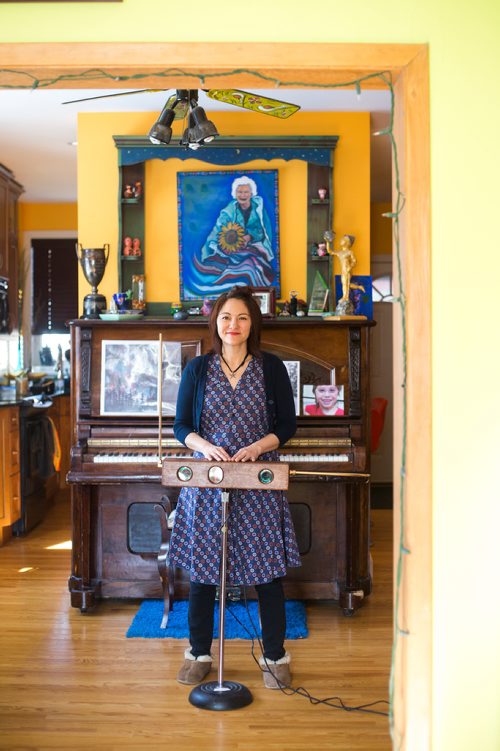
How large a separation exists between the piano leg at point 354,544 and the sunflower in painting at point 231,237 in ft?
5.57

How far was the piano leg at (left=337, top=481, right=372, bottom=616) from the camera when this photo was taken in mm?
3996

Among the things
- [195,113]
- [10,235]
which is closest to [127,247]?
[195,113]

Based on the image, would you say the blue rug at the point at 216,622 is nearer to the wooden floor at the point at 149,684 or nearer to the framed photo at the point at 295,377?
the wooden floor at the point at 149,684

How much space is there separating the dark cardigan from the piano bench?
0.98m

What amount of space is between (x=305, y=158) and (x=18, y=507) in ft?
10.2

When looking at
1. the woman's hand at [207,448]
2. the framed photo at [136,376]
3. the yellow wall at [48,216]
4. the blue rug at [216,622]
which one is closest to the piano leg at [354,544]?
the blue rug at [216,622]

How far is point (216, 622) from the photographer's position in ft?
12.9

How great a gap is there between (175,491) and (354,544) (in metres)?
0.93

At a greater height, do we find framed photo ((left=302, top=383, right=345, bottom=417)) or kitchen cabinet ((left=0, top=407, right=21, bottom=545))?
framed photo ((left=302, top=383, right=345, bottom=417))

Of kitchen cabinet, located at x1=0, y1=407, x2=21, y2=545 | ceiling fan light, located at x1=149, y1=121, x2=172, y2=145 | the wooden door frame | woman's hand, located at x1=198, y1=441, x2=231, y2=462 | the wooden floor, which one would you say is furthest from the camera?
kitchen cabinet, located at x1=0, y1=407, x2=21, y2=545

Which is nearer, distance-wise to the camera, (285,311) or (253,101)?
(253,101)

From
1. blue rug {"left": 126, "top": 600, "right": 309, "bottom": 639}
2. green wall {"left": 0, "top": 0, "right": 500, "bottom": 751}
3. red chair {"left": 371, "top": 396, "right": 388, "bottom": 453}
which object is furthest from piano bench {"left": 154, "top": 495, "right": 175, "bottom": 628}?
red chair {"left": 371, "top": 396, "right": 388, "bottom": 453}

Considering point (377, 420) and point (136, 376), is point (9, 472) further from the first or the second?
point (377, 420)

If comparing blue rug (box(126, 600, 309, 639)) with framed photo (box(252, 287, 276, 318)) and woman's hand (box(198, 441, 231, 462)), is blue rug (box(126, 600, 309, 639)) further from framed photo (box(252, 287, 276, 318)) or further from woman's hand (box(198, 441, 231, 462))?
framed photo (box(252, 287, 276, 318))
